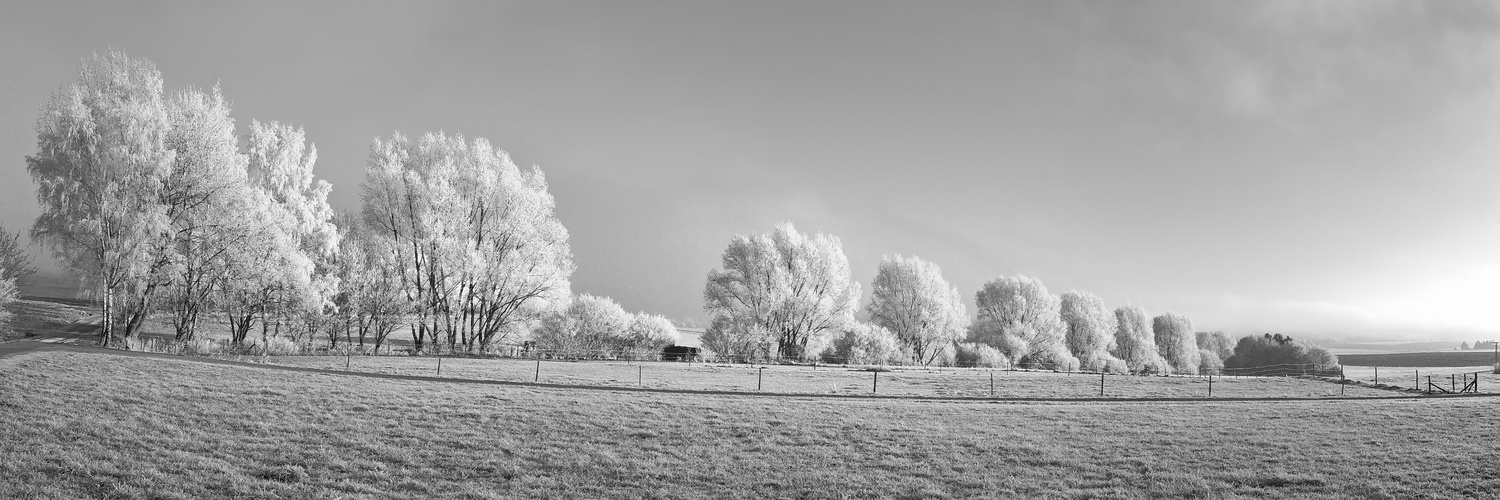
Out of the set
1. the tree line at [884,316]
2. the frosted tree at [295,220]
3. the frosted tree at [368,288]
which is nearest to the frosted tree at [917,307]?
the tree line at [884,316]

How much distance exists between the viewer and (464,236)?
1908 inches

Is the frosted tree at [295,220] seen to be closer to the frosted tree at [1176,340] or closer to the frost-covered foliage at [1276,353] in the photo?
the frosted tree at [1176,340]

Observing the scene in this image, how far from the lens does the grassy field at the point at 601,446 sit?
1396 centimetres

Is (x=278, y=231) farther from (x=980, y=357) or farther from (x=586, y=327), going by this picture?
A: (x=980, y=357)

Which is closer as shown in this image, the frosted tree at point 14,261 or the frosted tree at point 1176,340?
the frosted tree at point 14,261

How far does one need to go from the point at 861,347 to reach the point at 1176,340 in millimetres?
81033

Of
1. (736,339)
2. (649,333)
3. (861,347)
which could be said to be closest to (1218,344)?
(861,347)

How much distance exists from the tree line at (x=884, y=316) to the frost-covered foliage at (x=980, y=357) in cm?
14

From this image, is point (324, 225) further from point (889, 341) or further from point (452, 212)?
point (889, 341)

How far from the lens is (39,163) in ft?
113

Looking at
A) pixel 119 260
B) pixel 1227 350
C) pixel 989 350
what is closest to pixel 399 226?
pixel 119 260

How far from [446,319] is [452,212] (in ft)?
23.5

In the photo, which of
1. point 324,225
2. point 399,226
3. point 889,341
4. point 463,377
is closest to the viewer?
point 463,377

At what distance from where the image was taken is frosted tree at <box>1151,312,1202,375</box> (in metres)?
114
